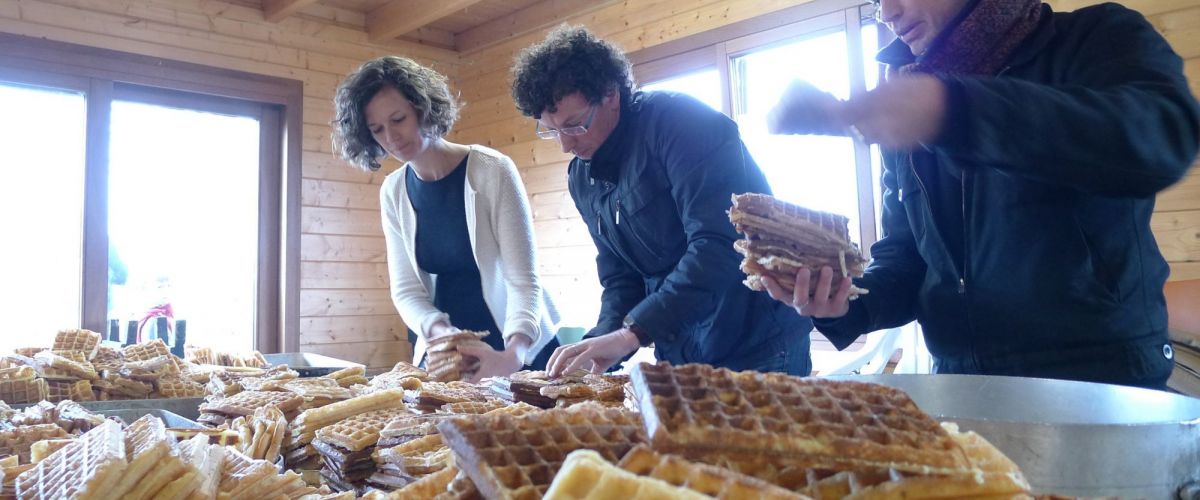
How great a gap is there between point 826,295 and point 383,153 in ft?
8.10

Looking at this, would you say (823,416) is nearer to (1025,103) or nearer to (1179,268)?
(1025,103)

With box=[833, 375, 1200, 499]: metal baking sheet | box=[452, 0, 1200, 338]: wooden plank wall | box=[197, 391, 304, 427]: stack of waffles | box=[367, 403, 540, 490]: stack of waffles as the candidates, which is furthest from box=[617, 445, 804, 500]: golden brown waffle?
box=[452, 0, 1200, 338]: wooden plank wall

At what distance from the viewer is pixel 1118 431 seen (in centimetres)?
88

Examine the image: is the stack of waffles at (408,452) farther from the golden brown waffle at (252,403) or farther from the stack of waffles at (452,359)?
the stack of waffles at (452,359)

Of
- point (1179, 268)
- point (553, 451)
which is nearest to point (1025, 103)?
point (553, 451)

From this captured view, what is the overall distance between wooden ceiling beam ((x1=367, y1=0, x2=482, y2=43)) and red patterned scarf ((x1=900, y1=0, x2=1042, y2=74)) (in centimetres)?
491

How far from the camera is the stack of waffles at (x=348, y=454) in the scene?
4.99 feet

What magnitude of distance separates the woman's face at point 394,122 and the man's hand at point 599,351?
4.65ft

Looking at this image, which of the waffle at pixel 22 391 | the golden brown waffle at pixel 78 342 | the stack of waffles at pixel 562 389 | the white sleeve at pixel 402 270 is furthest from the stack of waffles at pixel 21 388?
the stack of waffles at pixel 562 389

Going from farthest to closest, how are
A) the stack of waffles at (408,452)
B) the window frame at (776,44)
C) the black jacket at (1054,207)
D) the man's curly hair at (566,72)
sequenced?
1. the window frame at (776,44)
2. the man's curly hair at (566,72)
3. the black jacket at (1054,207)
4. the stack of waffles at (408,452)

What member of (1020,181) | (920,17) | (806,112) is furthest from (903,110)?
(920,17)

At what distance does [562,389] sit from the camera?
1874mm

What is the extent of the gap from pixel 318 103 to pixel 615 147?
512cm

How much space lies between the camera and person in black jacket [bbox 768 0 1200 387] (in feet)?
4.69
